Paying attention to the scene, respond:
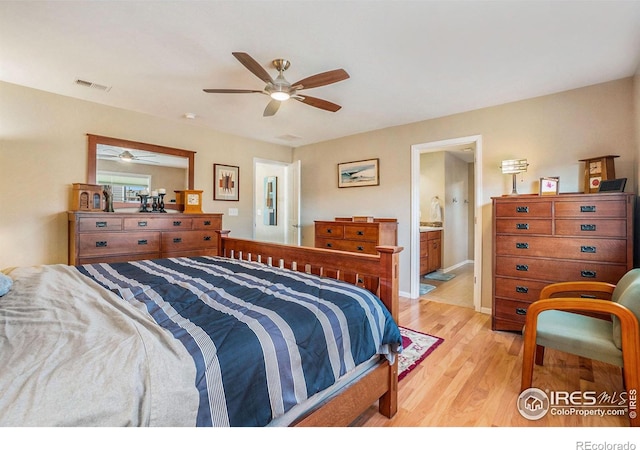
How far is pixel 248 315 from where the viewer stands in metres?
1.17

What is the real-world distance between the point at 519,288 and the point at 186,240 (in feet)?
12.2

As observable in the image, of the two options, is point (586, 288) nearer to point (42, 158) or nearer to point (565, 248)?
point (565, 248)

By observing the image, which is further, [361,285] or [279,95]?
[279,95]

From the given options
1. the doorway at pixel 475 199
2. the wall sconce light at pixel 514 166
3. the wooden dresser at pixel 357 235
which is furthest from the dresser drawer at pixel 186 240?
the wall sconce light at pixel 514 166

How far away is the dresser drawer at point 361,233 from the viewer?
12.5ft

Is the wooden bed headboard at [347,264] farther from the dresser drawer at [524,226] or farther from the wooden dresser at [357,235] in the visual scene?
the dresser drawer at [524,226]

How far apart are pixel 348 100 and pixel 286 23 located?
1397 millimetres

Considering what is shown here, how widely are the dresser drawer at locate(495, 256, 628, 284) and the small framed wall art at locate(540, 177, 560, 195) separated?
663 mm

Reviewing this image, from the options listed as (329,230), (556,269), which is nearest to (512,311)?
(556,269)

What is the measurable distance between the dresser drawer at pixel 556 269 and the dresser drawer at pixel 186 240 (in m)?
3.40

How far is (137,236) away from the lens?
3289 millimetres

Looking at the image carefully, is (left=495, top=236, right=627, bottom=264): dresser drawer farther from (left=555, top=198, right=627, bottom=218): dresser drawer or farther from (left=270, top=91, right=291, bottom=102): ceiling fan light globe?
(left=270, top=91, right=291, bottom=102): ceiling fan light globe

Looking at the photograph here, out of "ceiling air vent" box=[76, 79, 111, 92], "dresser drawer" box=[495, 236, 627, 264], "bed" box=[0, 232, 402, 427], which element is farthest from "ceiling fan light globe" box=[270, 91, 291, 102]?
"dresser drawer" box=[495, 236, 627, 264]
